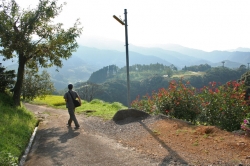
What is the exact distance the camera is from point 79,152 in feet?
23.8

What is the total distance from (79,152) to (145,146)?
2055 mm

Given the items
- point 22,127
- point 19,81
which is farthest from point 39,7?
point 22,127

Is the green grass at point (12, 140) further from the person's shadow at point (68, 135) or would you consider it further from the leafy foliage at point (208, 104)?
the leafy foliage at point (208, 104)

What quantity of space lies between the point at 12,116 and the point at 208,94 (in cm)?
835

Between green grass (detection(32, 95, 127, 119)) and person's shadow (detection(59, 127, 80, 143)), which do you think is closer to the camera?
person's shadow (detection(59, 127, 80, 143))

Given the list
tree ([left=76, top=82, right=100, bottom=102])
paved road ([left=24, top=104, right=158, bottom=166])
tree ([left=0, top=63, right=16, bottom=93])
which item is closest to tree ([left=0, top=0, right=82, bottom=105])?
tree ([left=0, top=63, right=16, bottom=93])

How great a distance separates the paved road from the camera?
638 centimetres

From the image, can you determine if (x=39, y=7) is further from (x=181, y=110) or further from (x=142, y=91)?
(x=142, y=91)

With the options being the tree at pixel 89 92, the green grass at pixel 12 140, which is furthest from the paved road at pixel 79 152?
the tree at pixel 89 92

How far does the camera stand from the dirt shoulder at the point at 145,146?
20.0 ft

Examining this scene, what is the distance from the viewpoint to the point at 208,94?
9.40 m

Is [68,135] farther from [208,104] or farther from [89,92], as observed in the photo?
[89,92]

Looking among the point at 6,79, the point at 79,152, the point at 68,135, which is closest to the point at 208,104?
the point at 79,152

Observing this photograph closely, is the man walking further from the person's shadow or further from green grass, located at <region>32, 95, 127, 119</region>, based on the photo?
green grass, located at <region>32, 95, 127, 119</region>
